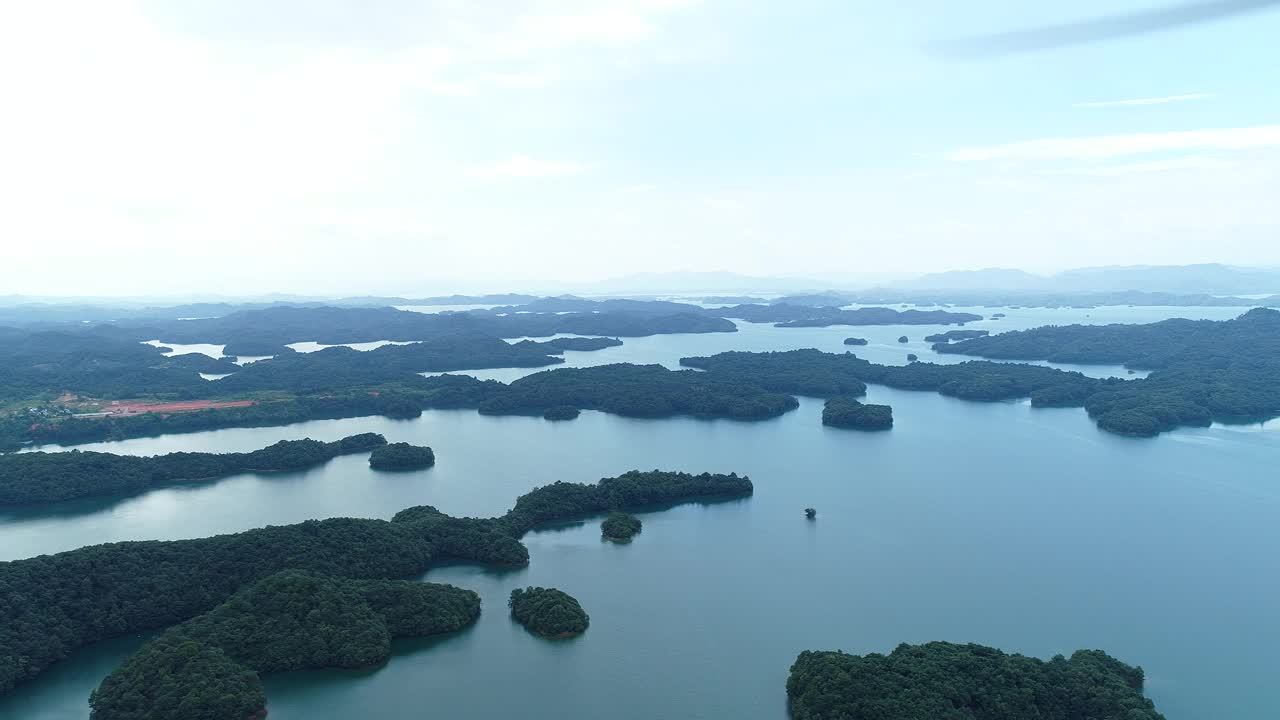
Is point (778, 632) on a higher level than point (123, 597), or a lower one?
lower

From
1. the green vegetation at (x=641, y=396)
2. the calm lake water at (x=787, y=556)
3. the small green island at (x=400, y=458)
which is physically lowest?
the calm lake water at (x=787, y=556)

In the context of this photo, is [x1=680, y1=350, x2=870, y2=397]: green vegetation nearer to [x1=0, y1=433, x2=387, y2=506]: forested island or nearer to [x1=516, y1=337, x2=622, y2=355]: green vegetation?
[x1=516, y1=337, x2=622, y2=355]: green vegetation

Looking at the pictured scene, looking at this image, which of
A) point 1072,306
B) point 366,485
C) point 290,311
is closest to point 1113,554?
point 366,485

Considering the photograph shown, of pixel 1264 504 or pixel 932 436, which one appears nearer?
pixel 1264 504

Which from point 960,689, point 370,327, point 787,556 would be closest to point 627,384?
point 787,556

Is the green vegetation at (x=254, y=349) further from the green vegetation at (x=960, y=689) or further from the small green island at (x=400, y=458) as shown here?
the green vegetation at (x=960, y=689)

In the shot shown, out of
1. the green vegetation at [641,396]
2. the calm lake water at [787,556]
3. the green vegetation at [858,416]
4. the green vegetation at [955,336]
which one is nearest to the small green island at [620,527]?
the calm lake water at [787,556]

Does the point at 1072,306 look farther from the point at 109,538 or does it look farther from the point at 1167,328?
the point at 109,538
